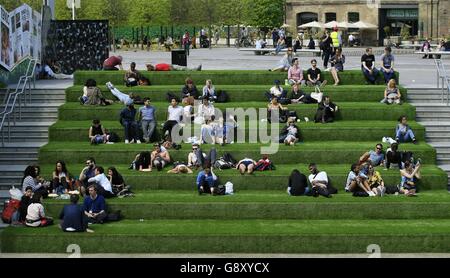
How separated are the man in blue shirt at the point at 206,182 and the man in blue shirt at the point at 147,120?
3.74 m

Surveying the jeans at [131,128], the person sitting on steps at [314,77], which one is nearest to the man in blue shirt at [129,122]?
the jeans at [131,128]

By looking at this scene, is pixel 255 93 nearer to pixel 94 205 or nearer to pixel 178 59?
pixel 178 59

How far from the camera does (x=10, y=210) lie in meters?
25.1

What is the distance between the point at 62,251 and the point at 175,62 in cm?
1618

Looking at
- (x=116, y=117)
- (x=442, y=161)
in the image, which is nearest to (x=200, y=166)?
(x=116, y=117)

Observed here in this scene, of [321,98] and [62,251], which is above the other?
[321,98]

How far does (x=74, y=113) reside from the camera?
3178cm

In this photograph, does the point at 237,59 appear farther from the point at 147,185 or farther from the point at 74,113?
the point at 147,185

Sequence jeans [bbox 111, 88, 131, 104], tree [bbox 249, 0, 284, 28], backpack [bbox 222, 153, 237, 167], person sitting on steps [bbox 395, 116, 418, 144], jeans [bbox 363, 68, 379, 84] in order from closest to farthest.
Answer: backpack [bbox 222, 153, 237, 167] → person sitting on steps [bbox 395, 116, 418, 144] → jeans [bbox 111, 88, 131, 104] → jeans [bbox 363, 68, 379, 84] → tree [bbox 249, 0, 284, 28]

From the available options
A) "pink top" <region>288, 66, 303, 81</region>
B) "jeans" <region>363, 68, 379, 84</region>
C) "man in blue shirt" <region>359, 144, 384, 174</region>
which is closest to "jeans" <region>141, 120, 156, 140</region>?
"pink top" <region>288, 66, 303, 81</region>

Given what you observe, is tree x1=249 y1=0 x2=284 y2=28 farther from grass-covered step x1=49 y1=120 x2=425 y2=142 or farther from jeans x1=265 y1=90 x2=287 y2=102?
grass-covered step x1=49 y1=120 x2=425 y2=142

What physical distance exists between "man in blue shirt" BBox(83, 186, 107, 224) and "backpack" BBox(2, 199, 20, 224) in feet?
5.52

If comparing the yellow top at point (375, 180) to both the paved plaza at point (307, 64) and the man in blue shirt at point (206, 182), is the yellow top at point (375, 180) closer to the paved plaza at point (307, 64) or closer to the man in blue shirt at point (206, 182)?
the man in blue shirt at point (206, 182)

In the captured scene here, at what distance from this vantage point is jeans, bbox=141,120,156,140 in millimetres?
29812
